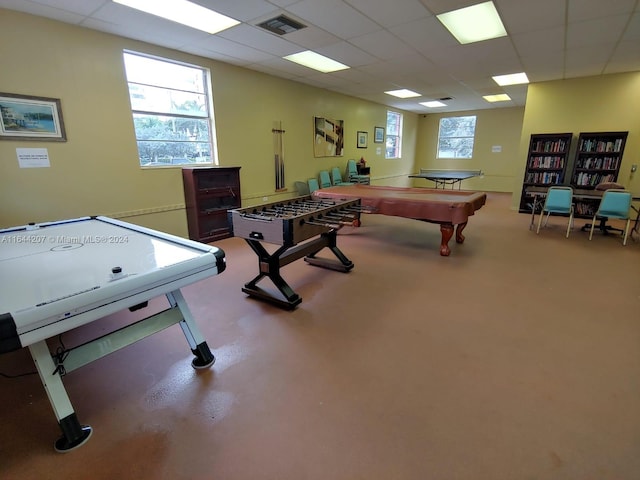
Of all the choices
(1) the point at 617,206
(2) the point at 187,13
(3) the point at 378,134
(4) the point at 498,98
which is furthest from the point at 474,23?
(3) the point at 378,134

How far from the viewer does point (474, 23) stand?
355 cm

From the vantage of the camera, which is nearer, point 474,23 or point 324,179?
point 474,23

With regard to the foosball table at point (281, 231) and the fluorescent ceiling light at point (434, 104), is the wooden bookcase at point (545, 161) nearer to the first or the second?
the fluorescent ceiling light at point (434, 104)

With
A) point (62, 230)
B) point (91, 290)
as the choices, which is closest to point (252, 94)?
point (62, 230)

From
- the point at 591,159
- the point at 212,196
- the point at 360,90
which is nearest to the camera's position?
the point at 212,196

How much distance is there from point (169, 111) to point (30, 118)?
5.20 ft

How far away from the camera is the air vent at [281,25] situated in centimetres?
334

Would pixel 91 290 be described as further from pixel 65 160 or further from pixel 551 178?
pixel 551 178

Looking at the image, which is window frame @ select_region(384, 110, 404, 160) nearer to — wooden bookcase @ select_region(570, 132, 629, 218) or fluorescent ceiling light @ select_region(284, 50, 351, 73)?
fluorescent ceiling light @ select_region(284, 50, 351, 73)

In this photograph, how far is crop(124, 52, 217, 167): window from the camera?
407cm

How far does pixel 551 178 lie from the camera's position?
6.59 m

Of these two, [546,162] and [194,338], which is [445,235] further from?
[546,162]

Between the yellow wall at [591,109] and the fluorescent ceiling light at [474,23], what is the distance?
3.47 metres

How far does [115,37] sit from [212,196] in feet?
7.11
